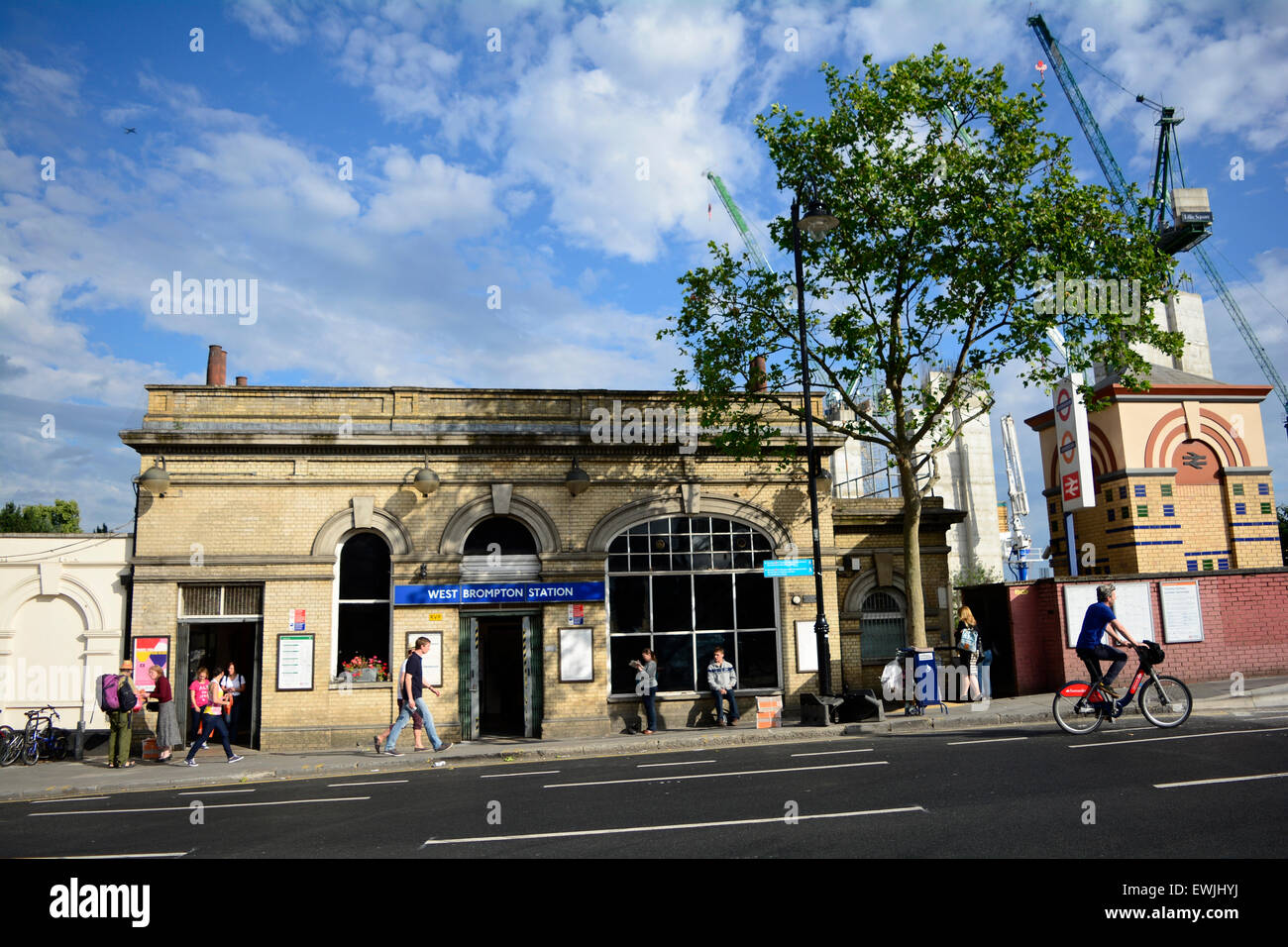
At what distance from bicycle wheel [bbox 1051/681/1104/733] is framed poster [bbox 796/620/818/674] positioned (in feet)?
24.3

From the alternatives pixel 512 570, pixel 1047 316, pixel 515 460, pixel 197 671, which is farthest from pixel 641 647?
pixel 1047 316

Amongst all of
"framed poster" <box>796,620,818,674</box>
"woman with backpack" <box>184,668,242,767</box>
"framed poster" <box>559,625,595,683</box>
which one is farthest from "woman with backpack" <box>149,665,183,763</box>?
"framed poster" <box>796,620,818,674</box>

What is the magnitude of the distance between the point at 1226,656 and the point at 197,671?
70.6ft

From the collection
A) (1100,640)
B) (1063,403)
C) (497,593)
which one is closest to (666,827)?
(1100,640)

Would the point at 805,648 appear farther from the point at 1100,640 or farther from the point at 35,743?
the point at 35,743

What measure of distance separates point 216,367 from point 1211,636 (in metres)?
22.2

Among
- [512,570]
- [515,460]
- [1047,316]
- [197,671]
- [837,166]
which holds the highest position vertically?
[837,166]

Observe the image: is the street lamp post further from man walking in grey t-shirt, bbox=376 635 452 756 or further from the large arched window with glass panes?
man walking in grey t-shirt, bbox=376 635 452 756

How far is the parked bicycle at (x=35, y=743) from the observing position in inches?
666

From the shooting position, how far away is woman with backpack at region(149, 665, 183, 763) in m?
16.5

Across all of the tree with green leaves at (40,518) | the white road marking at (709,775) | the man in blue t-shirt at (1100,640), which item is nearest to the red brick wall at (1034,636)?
the man in blue t-shirt at (1100,640)

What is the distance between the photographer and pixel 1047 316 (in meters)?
17.2
